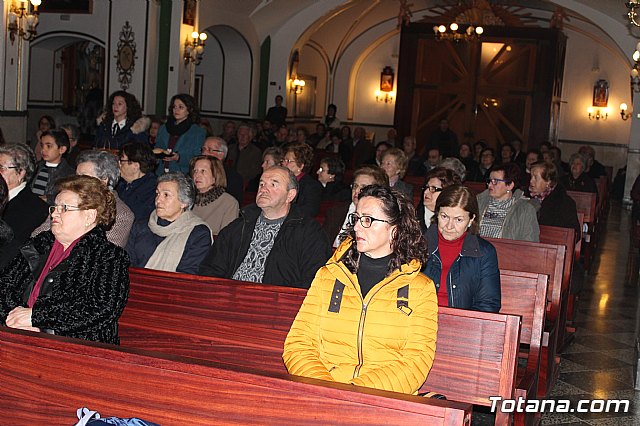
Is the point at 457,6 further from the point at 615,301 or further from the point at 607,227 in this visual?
the point at 615,301

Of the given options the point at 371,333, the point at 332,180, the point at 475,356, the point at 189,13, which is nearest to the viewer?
the point at 371,333

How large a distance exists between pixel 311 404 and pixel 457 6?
1866 cm

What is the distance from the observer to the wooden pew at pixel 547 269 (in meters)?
5.32

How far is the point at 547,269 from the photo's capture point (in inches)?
229

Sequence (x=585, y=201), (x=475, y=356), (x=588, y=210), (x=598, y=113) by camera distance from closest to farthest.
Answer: (x=475, y=356), (x=588, y=210), (x=585, y=201), (x=598, y=113)

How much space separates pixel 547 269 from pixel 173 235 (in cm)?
245

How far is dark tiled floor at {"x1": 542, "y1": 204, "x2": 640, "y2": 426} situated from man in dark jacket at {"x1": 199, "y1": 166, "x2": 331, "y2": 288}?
1.65m

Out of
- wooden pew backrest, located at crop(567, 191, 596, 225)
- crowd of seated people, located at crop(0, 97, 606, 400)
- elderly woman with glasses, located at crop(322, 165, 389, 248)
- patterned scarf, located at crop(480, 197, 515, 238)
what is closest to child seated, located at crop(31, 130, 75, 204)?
crowd of seated people, located at crop(0, 97, 606, 400)

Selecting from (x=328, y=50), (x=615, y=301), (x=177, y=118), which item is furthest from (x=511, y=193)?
(x=328, y=50)

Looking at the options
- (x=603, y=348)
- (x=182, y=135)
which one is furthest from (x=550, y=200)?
(x=182, y=135)

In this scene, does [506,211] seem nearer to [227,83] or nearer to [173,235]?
[173,235]

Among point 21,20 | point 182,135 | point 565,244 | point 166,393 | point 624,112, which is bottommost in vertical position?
point 166,393

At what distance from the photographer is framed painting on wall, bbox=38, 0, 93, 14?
1608 cm

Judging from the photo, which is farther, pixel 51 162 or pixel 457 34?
pixel 457 34
